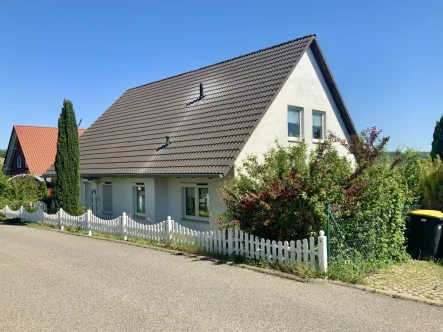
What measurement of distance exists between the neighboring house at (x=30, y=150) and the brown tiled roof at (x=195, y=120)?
16944 millimetres

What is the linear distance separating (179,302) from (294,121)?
1110 centimetres

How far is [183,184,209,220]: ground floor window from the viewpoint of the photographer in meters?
Result: 14.8

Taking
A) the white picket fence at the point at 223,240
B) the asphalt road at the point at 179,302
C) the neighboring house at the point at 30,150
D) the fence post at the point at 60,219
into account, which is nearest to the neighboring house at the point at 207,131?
the white picket fence at the point at 223,240

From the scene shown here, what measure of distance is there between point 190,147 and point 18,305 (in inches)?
370

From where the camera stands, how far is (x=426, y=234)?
11.1 metres

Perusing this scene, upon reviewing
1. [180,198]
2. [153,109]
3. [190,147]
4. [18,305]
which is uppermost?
[153,109]

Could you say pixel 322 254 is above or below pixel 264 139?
below

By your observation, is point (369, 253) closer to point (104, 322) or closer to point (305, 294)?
point (305, 294)

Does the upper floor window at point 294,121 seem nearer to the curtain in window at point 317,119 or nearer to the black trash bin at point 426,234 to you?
the curtain in window at point 317,119

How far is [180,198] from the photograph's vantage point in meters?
15.8

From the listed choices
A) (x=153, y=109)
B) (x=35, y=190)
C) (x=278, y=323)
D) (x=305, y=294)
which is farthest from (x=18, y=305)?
(x=35, y=190)

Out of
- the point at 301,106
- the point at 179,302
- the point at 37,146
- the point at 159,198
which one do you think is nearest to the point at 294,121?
the point at 301,106

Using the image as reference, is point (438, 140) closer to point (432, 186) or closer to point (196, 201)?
point (432, 186)

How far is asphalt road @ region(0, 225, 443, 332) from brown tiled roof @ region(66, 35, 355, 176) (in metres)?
4.90
